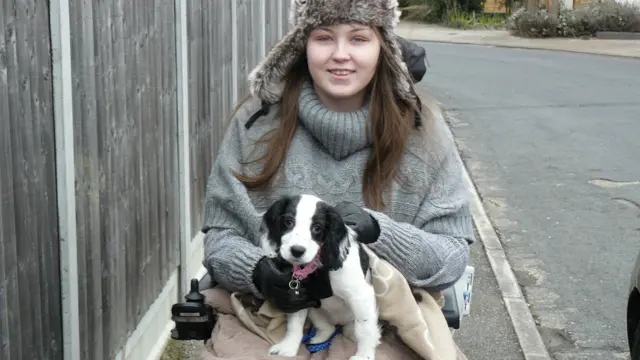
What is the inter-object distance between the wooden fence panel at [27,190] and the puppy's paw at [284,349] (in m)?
0.86

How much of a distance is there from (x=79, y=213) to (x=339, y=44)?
1.25 metres

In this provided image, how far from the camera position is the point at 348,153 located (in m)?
3.18

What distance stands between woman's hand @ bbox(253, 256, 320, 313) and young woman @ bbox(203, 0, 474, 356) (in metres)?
0.20

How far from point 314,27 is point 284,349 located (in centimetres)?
111

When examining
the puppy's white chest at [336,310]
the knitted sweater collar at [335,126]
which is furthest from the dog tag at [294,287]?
the knitted sweater collar at [335,126]

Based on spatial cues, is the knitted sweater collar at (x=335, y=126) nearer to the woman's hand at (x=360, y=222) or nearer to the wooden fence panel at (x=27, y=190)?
the woman's hand at (x=360, y=222)

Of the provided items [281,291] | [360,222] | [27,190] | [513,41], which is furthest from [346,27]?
[513,41]

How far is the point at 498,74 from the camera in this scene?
19.2 meters

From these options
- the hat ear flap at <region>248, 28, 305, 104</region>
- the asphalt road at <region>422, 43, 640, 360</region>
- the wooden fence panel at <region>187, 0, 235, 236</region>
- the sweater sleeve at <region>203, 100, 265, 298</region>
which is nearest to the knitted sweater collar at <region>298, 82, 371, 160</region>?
the hat ear flap at <region>248, 28, 305, 104</region>

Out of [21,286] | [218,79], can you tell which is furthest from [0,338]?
[218,79]

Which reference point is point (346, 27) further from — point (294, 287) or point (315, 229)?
point (294, 287)

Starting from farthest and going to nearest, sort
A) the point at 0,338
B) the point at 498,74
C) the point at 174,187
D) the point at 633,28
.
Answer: the point at 633,28 → the point at 498,74 → the point at 174,187 → the point at 0,338

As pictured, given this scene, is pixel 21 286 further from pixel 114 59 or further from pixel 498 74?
pixel 498 74

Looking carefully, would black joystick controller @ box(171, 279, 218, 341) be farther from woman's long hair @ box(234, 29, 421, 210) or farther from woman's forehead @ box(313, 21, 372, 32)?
woman's forehead @ box(313, 21, 372, 32)
